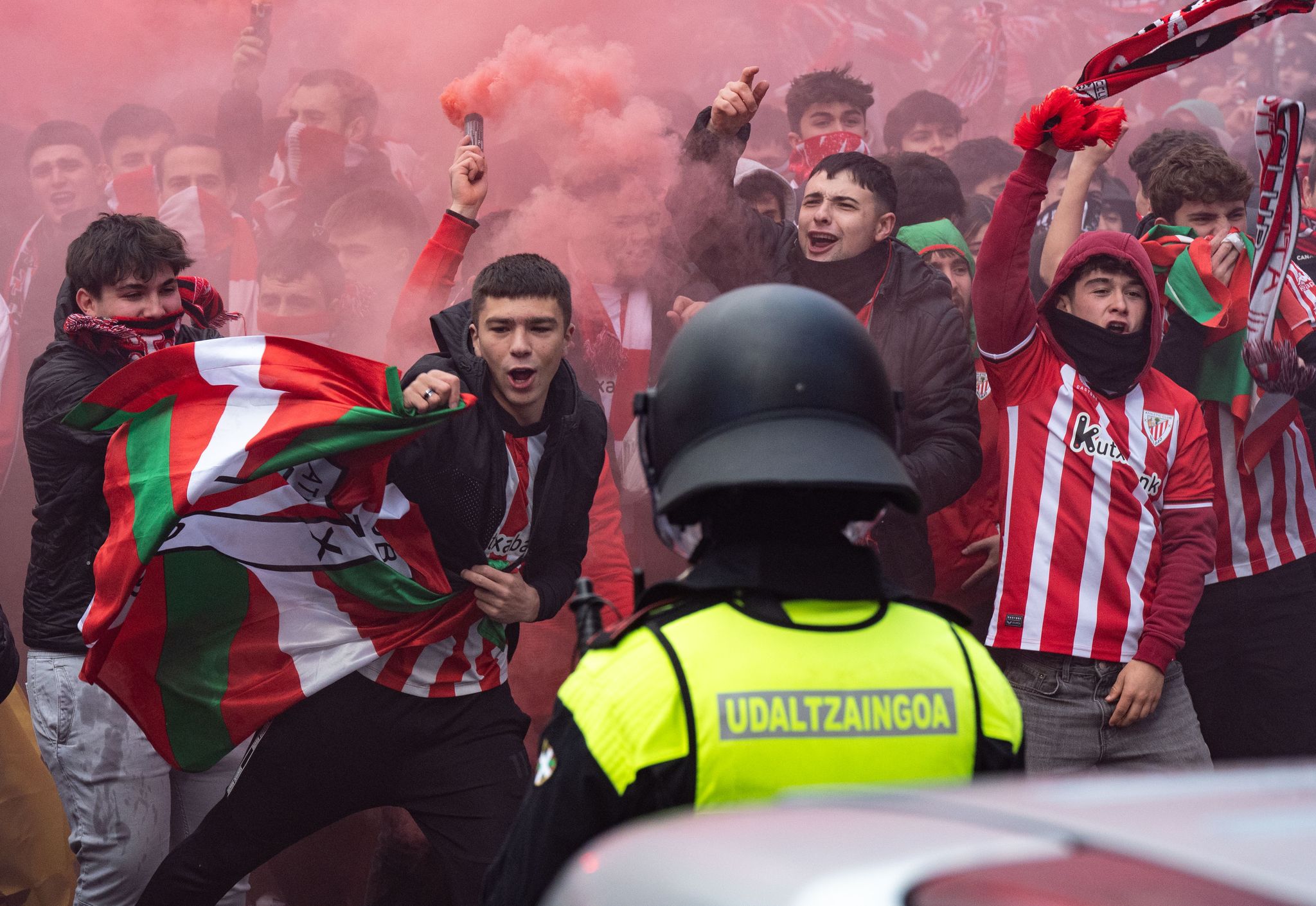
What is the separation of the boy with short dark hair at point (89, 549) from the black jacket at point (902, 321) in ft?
5.49

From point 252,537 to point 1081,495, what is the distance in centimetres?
232

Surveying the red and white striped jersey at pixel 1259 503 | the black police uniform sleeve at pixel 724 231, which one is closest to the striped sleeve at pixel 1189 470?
the red and white striped jersey at pixel 1259 503

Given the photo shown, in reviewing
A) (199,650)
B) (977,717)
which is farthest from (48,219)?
(977,717)

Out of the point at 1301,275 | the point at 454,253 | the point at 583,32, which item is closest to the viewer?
the point at 454,253

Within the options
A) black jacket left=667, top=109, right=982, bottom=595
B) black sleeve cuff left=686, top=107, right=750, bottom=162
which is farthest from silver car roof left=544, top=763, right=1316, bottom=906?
black sleeve cuff left=686, top=107, right=750, bottom=162

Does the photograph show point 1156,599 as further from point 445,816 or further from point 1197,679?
A: point 445,816

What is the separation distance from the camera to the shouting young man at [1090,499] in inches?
133

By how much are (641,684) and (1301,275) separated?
3669 mm

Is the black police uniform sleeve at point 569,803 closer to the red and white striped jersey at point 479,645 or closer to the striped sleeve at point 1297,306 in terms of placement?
the red and white striped jersey at point 479,645

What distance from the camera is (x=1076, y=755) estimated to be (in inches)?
132

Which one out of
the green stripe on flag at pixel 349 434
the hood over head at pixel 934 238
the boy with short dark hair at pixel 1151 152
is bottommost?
the green stripe on flag at pixel 349 434

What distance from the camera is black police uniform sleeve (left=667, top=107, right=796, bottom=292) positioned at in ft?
→ 13.4

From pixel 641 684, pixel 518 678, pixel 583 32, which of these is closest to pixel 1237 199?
pixel 583 32

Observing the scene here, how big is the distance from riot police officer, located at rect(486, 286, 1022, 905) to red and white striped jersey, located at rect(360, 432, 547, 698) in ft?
5.44
